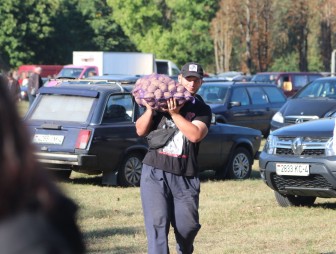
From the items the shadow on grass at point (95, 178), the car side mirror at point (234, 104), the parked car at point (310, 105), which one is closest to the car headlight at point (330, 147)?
the shadow on grass at point (95, 178)

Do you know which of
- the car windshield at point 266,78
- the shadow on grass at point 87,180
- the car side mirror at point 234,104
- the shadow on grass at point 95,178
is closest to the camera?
the shadow on grass at point 87,180

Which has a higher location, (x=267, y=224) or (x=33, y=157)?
(x=33, y=157)

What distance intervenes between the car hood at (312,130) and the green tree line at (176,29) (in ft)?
170

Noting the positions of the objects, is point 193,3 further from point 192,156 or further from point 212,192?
point 192,156

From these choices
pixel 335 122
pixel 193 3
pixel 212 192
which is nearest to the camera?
pixel 335 122

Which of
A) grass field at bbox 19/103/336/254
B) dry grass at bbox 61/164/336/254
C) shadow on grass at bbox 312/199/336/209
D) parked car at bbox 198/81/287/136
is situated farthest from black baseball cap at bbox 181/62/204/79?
parked car at bbox 198/81/287/136

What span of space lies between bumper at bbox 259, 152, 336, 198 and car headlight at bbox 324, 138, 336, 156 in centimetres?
8

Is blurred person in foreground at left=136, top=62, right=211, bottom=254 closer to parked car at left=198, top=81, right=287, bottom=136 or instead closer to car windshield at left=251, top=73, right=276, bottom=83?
parked car at left=198, top=81, right=287, bottom=136

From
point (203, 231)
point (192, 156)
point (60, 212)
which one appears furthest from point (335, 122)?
point (60, 212)

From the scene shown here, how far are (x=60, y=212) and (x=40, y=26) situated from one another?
65195 millimetres

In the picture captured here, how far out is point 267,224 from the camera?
10477 mm

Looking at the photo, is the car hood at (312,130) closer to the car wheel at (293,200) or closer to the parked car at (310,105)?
the car wheel at (293,200)

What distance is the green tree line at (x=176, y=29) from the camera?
65875 mm

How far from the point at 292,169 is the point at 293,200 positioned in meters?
0.83
